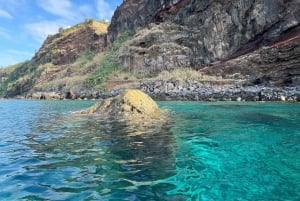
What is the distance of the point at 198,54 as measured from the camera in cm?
5462

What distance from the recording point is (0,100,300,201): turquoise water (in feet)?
19.3

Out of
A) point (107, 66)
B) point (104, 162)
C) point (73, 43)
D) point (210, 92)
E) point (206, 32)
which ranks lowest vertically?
point (104, 162)

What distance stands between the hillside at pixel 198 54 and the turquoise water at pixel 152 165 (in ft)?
75.3

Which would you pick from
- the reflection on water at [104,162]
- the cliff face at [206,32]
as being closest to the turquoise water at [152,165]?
the reflection on water at [104,162]

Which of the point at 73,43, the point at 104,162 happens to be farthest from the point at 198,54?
the point at 73,43

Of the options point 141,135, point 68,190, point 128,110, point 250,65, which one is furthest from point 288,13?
point 68,190

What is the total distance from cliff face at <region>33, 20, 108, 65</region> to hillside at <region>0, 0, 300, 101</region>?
44.0 feet

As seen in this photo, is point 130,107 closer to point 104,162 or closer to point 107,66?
point 104,162

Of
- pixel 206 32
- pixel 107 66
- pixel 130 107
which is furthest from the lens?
pixel 107 66

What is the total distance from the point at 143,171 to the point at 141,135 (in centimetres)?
517

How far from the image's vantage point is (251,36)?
50281 millimetres

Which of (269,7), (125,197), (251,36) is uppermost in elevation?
(269,7)

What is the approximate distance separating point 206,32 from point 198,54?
160 inches

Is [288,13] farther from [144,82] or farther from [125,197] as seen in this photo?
[125,197]
